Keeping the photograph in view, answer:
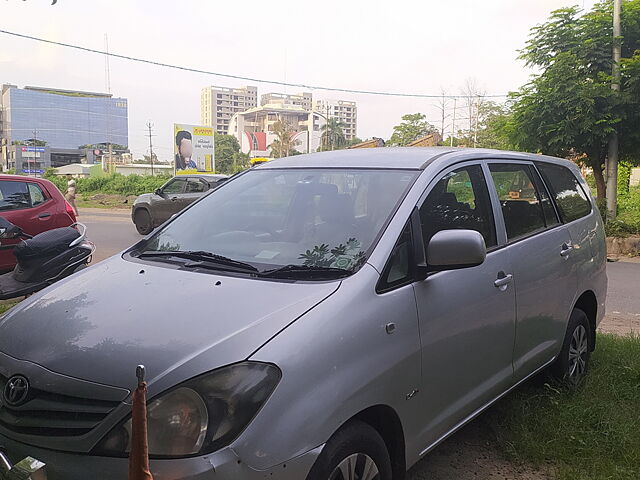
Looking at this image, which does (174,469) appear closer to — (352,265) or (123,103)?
(352,265)

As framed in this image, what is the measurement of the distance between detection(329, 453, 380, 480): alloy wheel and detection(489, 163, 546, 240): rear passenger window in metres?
1.71

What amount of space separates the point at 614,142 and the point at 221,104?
127 m

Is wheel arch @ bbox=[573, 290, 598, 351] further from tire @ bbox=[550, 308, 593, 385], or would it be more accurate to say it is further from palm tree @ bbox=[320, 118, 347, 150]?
palm tree @ bbox=[320, 118, 347, 150]

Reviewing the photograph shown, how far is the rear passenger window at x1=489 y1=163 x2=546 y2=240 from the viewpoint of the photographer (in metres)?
3.54

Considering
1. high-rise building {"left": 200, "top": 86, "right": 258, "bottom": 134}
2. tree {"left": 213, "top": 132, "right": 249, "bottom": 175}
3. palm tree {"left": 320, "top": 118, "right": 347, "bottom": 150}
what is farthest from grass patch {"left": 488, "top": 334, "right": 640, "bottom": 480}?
high-rise building {"left": 200, "top": 86, "right": 258, "bottom": 134}

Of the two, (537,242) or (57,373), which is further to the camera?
(537,242)

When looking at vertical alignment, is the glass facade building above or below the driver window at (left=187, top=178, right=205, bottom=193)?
above

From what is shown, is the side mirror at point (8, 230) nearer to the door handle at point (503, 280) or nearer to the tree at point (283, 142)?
the door handle at point (503, 280)

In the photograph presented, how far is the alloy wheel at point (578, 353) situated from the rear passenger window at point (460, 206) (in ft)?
4.42

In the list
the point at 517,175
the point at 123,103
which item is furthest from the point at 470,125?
the point at 123,103

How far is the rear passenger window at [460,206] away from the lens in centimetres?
296

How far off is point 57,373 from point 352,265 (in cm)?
121

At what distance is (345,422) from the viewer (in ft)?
7.00

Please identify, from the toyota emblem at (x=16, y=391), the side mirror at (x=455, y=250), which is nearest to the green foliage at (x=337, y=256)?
the side mirror at (x=455, y=250)
